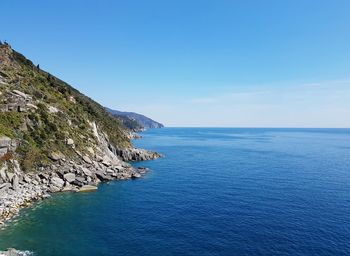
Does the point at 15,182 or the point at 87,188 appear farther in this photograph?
the point at 87,188

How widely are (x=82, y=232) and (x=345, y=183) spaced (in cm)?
7996

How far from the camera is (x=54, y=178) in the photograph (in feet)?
278

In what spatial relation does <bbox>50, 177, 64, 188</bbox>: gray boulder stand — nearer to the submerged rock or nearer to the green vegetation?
the submerged rock

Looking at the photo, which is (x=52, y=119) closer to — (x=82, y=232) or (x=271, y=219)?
(x=82, y=232)

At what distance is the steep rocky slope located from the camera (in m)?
77.1

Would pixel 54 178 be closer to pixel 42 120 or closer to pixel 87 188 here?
pixel 87 188

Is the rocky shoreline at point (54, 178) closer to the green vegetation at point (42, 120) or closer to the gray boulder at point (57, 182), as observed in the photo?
the gray boulder at point (57, 182)

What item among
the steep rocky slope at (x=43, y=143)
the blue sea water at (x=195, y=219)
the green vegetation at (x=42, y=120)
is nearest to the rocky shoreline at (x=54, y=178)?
the steep rocky slope at (x=43, y=143)

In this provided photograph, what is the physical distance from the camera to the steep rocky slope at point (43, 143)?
77.1 m

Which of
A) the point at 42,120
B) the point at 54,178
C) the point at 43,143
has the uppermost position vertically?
the point at 42,120

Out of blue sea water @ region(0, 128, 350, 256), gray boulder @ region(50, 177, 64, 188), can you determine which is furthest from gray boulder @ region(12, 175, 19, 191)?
gray boulder @ region(50, 177, 64, 188)

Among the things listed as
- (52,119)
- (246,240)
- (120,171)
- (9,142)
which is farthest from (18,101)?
(246,240)

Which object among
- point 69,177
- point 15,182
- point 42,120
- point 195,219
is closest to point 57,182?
point 69,177

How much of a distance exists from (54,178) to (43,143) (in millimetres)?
14369
